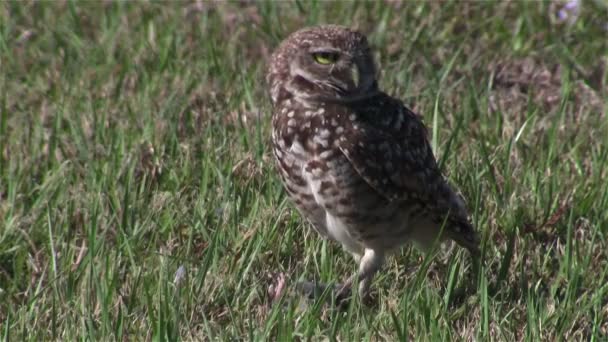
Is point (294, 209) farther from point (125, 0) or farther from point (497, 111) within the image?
point (125, 0)

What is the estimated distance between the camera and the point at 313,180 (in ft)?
15.5

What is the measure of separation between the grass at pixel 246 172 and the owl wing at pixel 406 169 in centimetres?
18

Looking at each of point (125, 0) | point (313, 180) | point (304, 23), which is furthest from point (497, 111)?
point (125, 0)

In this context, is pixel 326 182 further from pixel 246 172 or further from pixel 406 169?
pixel 246 172

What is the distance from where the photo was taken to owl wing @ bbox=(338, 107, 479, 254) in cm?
475

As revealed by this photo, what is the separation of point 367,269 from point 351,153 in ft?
1.75

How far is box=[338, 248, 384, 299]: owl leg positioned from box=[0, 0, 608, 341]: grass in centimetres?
7

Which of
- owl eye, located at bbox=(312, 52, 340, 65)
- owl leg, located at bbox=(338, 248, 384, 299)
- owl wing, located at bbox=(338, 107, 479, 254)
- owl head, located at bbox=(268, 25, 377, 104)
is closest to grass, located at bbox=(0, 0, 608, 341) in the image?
owl leg, located at bbox=(338, 248, 384, 299)

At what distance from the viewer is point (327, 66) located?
4.81m

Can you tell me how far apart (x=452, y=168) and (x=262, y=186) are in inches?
33.8

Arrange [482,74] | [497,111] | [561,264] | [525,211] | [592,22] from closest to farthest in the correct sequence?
1. [561,264]
2. [525,211]
3. [497,111]
4. [482,74]
5. [592,22]

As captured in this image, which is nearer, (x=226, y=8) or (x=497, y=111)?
(x=497, y=111)

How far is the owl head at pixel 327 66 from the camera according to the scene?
477 cm

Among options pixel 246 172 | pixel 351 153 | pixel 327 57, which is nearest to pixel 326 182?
pixel 351 153
